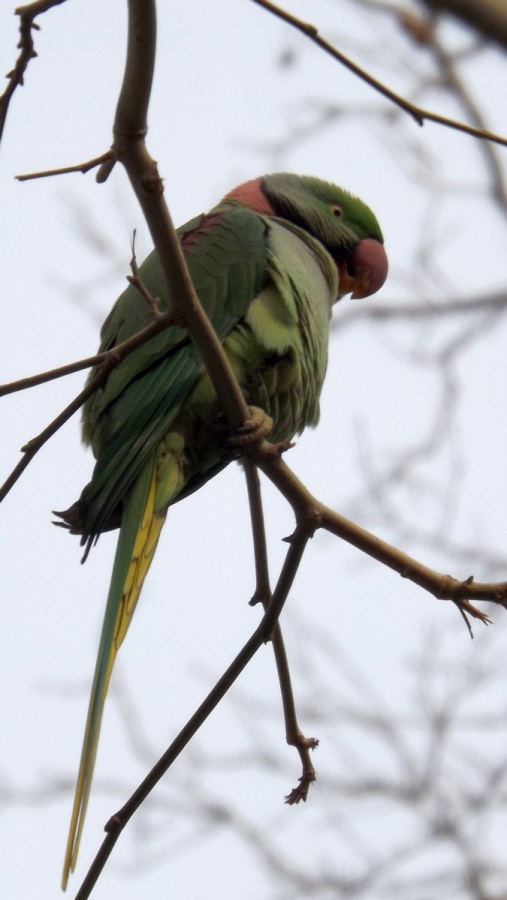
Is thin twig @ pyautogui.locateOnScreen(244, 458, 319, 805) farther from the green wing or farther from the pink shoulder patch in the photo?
the pink shoulder patch

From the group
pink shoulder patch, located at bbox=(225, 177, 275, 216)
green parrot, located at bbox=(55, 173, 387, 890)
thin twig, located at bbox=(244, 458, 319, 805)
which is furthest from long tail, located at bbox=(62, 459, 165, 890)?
pink shoulder patch, located at bbox=(225, 177, 275, 216)

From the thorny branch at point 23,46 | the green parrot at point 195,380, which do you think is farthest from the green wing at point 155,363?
the thorny branch at point 23,46

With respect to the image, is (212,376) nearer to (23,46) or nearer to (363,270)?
(23,46)

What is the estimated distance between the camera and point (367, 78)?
1511 mm

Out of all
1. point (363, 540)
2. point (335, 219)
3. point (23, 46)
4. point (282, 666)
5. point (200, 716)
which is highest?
point (335, 219)

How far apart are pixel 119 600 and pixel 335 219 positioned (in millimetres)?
1507

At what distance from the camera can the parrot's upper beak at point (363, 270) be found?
3.16 meters

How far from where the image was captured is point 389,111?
20.6 ft

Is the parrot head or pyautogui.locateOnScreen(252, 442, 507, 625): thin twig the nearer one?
pyautogui.locateOnScreen(252, 442, 507, 625): thin twig

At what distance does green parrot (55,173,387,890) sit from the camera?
93.7 inches

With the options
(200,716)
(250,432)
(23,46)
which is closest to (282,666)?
(200,716)

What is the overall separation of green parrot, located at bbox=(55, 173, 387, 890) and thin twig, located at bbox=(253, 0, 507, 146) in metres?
0.94

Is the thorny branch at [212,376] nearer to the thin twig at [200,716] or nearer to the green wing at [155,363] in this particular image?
the thin twig at [200,716]

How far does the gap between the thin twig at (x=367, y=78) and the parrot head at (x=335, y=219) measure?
1.49m
